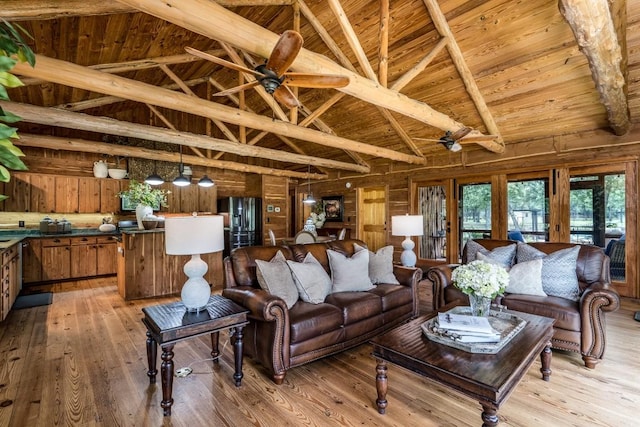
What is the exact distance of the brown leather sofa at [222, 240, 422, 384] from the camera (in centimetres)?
238

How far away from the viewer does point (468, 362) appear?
1.78 meters

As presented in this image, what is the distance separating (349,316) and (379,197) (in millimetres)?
6114

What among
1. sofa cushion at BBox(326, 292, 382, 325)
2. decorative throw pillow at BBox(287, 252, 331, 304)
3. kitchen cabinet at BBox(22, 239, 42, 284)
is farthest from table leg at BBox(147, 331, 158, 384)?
kitchen cabinet at BBox(22, 239, 42, 284)

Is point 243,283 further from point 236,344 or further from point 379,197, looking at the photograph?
point 379,197

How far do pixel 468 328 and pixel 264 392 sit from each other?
1.55 meters

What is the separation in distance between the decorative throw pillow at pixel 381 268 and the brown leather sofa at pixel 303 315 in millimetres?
93

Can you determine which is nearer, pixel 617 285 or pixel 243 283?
pixel 243 283

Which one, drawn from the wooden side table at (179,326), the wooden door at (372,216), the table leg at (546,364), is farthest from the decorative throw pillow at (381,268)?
the wooden door at (372,216)

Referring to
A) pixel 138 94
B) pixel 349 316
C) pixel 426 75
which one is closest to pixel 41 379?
pixel 349 316

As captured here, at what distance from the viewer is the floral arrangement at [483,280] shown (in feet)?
7.18

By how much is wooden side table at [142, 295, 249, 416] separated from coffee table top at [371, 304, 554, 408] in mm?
1096

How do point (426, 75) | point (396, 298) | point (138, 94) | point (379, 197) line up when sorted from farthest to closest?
point (379, 197) < point (426, 75) < point (138, 94) < point (396, 298)

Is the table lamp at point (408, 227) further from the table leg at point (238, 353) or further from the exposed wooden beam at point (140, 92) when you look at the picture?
the table leg at point (238, 353)

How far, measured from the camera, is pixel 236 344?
243 cm
